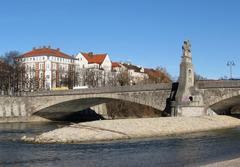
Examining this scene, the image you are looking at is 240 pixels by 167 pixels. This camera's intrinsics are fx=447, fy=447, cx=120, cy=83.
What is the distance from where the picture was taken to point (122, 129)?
45281 millimetres

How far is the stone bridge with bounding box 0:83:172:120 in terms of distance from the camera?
67938 millimetres

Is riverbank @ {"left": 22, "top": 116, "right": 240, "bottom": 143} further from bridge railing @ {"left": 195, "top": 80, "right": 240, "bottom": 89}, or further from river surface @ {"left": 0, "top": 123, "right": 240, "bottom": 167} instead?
bridge railing @ {"left": 195, "top": 80, "right": 240, "bottom": 89}

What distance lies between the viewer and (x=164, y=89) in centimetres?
6750

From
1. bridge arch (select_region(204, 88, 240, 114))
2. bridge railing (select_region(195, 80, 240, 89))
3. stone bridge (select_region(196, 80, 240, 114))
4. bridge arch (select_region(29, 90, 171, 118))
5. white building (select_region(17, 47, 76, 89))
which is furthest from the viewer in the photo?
white building (select_region(17, 47, 76, 89))

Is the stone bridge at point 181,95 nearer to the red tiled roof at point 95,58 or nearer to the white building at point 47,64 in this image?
the white building at point 47,64

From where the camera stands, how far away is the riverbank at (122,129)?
1622 inches

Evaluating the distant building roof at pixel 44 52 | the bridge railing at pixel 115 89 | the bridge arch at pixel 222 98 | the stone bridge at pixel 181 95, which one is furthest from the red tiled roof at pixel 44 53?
the bridge arch at pixel 222 98

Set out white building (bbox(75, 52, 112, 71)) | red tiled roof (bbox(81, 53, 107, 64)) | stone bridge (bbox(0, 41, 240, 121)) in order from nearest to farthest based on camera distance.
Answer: stone bridge (bbox(0, 41, 240, 121)) → white building (bbox(75, 52, 112, 71)) → red tiled roof (bbox(81, 53, 107, 64))

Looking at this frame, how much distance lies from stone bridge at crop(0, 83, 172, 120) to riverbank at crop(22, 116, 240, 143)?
10.9 metres

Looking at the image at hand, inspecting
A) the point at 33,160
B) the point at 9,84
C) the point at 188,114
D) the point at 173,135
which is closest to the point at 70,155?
the point at 33,160

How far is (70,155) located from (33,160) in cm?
297

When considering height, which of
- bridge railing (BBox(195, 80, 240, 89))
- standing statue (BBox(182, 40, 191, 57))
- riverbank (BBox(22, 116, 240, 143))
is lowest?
riverbank (BBox(22, 116, 240, 143))

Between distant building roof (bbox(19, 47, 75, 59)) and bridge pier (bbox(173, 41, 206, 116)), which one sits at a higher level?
distant building roof (bbox(19, 47, 75, 59))

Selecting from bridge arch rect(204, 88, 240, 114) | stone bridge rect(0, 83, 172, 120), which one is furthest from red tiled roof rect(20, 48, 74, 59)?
bridge arch rect(204, 88, 240, 114)
